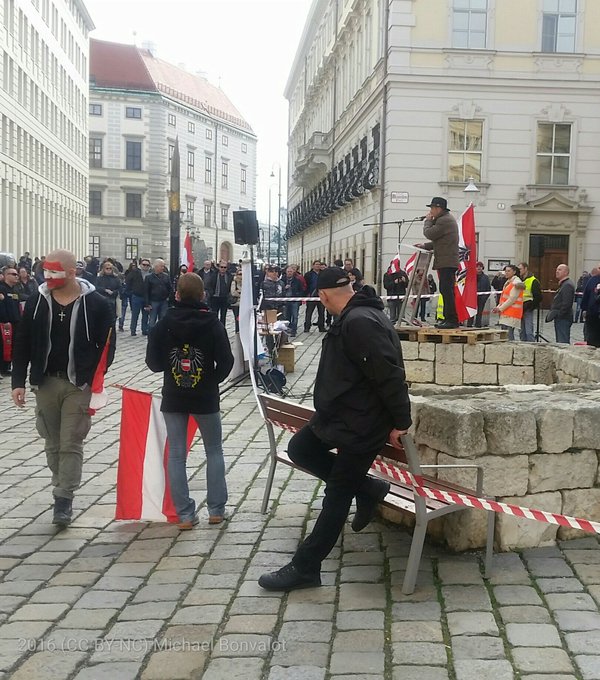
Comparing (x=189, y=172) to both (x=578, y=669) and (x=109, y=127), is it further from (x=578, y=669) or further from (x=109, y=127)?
(x=578, y=669)

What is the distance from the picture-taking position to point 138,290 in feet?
69.6

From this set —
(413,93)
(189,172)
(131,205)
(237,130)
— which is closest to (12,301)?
(413,93)

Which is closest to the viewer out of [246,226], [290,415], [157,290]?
[290,415]

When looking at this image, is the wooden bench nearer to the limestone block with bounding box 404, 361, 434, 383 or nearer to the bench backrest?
the bench backrest

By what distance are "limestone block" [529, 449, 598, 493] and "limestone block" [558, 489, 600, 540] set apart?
5 cm

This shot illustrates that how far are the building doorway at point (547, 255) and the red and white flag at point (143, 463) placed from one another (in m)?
24.7

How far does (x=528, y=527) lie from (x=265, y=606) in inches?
71.1

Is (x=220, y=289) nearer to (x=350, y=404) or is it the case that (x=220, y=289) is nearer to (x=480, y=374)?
(x=480, y=374)

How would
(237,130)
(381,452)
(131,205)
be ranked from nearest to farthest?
(381,452), (131,205), (237,130)

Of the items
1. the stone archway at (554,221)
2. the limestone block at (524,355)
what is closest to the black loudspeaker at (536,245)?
the stone archway at (554,221)

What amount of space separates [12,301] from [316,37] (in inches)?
1797

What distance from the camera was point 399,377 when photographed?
15.1 feet

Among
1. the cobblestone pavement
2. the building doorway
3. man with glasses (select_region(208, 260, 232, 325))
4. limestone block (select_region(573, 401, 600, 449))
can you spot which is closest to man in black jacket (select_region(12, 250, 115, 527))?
the cobblestone pavement

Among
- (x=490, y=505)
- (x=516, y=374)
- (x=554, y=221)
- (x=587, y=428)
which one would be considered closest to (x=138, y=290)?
(x=516, y=374)
